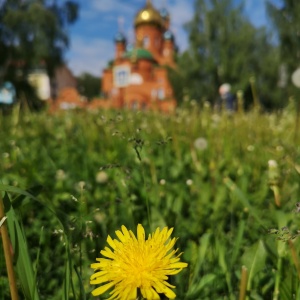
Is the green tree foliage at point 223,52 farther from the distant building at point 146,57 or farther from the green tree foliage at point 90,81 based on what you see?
the green tree foliage at point 90,81

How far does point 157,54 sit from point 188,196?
29.8m

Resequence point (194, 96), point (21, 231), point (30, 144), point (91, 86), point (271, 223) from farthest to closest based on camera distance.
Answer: point (91, 86), point (194, 96), point (30, 144), point (271, 223), point (21, 231)

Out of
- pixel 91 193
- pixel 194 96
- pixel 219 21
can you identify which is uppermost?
pixel 219 21

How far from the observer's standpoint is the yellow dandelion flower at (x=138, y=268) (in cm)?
32

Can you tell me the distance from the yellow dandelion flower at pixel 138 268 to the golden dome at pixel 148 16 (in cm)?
3033

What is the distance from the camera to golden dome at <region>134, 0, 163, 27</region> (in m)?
28.8

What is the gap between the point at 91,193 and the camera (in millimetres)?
1164

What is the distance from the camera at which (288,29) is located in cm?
1073

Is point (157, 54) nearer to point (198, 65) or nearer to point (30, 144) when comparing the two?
point (198, 65)

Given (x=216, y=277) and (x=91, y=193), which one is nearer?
(x=216, y=277)

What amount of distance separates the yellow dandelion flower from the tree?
44.9 ft

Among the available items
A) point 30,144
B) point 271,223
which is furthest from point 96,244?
point 30,144

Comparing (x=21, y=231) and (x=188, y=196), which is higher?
(x=21, y=231)

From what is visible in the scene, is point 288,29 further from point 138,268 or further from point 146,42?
point 146,42
